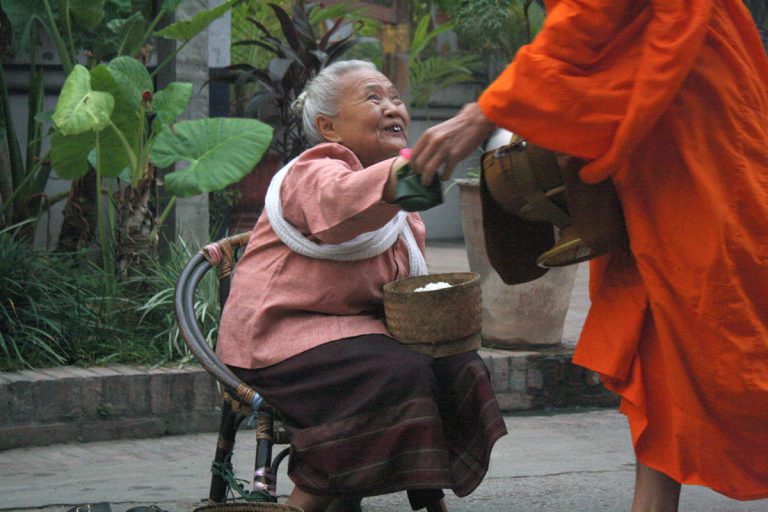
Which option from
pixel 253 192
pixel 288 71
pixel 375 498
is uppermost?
pixel 288 71

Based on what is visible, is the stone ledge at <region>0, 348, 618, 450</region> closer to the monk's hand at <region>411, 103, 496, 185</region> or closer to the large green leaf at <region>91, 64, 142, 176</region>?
the large green leaf at <region>91, 64, 142, 176</region>

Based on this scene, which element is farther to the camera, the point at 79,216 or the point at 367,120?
the point at 79,216

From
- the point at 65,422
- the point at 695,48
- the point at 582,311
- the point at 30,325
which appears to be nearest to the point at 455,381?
the point at 695,48

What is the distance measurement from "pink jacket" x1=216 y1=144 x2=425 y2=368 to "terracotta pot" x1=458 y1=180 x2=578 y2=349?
2.85 m

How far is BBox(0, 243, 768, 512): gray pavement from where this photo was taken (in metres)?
3.98

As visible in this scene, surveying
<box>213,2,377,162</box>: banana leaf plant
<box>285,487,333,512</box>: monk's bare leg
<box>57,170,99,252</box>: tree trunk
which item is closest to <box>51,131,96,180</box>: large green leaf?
Result: <box>57,170,99,252</box>: tree trunk

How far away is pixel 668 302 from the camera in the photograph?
2.37 m

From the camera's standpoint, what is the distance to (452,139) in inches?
92.8

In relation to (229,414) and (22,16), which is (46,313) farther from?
(229,414)

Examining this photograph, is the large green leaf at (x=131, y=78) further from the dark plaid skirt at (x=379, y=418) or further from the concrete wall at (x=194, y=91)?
the dark plaid skirt at (x=379, y=418)

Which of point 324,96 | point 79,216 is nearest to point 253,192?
point 79,216

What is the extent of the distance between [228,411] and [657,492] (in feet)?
3.51

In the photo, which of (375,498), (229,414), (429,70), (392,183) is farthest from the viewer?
(429,70)

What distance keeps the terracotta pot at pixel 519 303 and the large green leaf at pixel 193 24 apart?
1.39 meters
